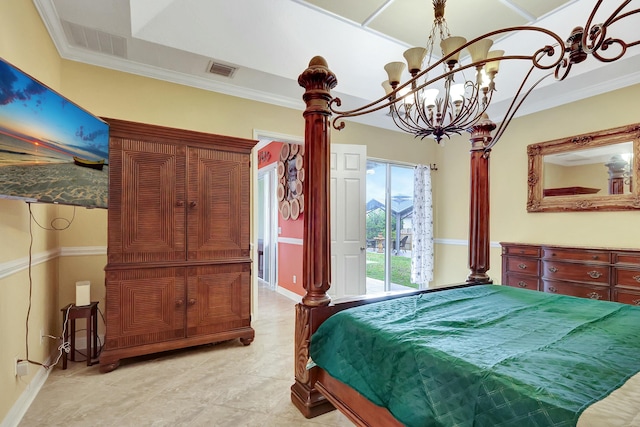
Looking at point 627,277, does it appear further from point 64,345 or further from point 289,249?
point 64,345

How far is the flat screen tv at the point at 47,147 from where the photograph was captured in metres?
1.42

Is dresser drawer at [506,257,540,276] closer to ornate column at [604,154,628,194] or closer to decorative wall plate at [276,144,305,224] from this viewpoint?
ornate column at [604,154,628,194]

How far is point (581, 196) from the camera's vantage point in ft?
11.3

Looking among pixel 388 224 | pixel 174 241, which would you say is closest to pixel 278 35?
pixel 174 241

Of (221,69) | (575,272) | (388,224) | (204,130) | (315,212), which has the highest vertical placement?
(221,69)

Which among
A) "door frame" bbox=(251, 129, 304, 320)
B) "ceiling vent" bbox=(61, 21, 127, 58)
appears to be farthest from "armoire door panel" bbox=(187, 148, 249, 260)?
"ceiling vent" bbox=(61, 21, 127, 58)

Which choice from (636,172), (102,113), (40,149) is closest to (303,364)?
(40,149)

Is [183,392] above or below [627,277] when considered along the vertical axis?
below

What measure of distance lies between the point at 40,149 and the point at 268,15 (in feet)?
7.31

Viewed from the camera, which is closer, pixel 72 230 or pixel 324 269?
pixel 324 269

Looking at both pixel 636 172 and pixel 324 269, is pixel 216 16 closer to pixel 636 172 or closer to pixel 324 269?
pixel 324 269

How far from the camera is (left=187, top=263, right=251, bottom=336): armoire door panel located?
107 inches

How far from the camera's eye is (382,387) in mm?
1249

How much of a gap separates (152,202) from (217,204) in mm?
532
